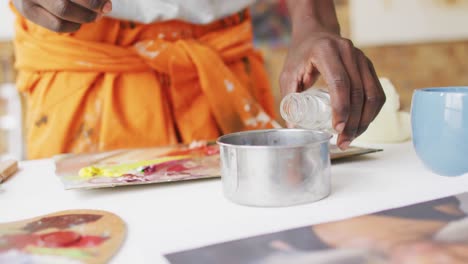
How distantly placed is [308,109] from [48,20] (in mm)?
338

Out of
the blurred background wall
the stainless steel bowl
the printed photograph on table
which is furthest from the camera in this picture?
the blurred background wall

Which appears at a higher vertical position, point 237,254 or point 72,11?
point 72,11

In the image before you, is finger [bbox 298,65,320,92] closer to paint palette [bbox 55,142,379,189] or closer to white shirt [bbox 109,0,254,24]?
paint palette [bbox 55,142,379,189]

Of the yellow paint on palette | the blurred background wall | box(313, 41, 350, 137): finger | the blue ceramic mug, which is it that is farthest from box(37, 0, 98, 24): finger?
the blurred background wall

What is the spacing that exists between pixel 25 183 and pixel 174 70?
300 millimetres

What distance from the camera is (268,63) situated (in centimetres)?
244

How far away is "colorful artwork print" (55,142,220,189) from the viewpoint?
0.56 m

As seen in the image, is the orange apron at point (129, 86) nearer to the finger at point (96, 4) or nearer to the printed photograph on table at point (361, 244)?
the finger at point (96, 4)

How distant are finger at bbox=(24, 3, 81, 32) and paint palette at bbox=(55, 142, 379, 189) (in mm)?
170

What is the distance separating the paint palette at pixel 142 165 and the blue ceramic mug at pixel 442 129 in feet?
0.32

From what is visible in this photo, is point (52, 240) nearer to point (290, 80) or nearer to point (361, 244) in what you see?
point (361, 244)

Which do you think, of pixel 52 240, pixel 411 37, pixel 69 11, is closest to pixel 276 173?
pixel 52 240

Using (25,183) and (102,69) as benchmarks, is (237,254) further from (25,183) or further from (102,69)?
(102,69)

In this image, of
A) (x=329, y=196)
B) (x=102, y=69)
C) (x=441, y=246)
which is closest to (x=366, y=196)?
(x=329, y=196)
